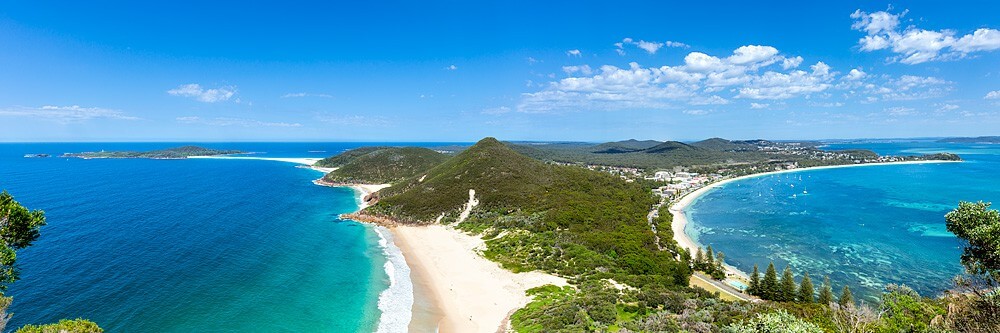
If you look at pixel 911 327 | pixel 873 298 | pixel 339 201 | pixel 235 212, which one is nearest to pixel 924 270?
pixel 873 298

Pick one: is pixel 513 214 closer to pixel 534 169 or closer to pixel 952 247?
pixel 534 169

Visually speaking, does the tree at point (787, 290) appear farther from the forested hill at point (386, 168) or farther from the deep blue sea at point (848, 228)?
the forested hill at point (386, 168)

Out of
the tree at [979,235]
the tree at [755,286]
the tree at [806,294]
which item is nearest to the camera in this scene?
the tree at [979,235]

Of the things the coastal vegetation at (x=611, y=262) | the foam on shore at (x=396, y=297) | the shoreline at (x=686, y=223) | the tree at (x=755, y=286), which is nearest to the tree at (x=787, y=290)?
the coastal vegetation at (x=611, y=262)

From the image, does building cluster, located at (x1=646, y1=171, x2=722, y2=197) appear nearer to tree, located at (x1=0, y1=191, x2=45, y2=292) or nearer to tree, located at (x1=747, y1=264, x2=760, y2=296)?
tree, located at (x1=747, y1=264, x2=760, y2=296)

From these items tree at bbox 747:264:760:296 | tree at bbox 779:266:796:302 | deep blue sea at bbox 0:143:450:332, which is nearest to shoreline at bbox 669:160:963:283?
tree at bbox 747:264:760:296

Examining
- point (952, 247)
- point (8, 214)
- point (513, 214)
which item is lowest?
point (952, 247)
